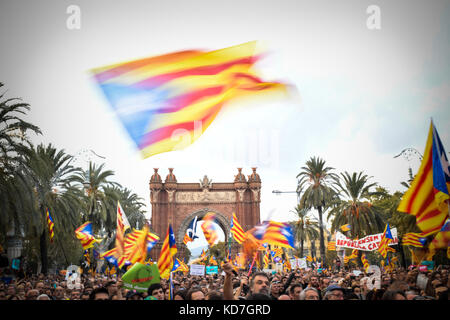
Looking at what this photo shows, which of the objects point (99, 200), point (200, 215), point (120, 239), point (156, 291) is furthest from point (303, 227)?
point (156, 291)

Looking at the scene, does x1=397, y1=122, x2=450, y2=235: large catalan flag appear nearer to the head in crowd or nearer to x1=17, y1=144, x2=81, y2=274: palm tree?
the head in crowd

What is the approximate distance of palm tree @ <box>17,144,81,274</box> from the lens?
1652 cm

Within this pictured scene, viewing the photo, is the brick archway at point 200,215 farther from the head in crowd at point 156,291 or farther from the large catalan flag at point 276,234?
the head in crowd at point 156,291

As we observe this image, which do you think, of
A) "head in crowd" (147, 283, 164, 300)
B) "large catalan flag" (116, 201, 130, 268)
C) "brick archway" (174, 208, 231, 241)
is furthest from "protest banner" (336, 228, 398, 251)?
"brick archway" (174, 208, 231, 241)

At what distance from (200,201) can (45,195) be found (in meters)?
35.3

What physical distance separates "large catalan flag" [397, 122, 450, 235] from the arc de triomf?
157ft

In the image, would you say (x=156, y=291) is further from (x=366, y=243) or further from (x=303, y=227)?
(x=303, y=227)

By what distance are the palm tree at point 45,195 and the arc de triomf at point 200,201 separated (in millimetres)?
29777

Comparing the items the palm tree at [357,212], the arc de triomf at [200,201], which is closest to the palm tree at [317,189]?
the palm tree at [357,212]

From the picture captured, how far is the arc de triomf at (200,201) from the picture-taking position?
5522 centimetres

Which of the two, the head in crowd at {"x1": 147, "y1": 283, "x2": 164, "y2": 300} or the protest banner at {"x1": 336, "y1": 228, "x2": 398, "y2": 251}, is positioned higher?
the head in crowd at {"x1": 147, "y1": 283, "x2": 164, "y2": 300}

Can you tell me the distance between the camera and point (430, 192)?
7.37 m
